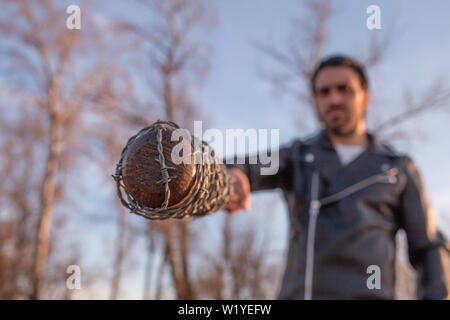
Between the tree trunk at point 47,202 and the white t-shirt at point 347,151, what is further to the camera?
the tree trunk at point 47,202

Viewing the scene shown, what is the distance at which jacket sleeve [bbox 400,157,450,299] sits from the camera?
2311 millimetres

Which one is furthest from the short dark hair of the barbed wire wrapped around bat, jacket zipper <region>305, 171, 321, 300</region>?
the barbed wire wrapped around bat

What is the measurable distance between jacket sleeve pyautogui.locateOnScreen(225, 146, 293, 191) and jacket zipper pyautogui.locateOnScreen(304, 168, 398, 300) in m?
0.19

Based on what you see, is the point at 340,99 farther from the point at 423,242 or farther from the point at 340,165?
the point at 423,242

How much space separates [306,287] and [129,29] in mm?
9198

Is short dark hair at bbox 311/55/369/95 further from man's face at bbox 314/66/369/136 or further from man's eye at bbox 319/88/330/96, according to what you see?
man's eye at bbox 319/88/330/96

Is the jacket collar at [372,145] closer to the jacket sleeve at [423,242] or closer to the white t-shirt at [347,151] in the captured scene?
the white t-shirt at [347,151]

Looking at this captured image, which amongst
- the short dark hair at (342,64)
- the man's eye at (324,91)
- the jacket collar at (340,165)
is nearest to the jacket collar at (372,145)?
the jacket collar at (340,165)

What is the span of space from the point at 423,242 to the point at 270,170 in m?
1.01

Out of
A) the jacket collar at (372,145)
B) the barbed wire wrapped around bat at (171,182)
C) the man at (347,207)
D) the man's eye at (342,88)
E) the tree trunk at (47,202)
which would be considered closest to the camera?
the barbed wire wrapped around bat at (171,182)

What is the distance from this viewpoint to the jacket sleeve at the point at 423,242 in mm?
2311

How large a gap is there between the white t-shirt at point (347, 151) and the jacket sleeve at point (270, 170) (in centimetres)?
34

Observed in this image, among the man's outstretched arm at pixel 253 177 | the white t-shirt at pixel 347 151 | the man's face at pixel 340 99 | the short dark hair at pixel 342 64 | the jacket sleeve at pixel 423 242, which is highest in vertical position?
the short dark hair at pixel 342 64
